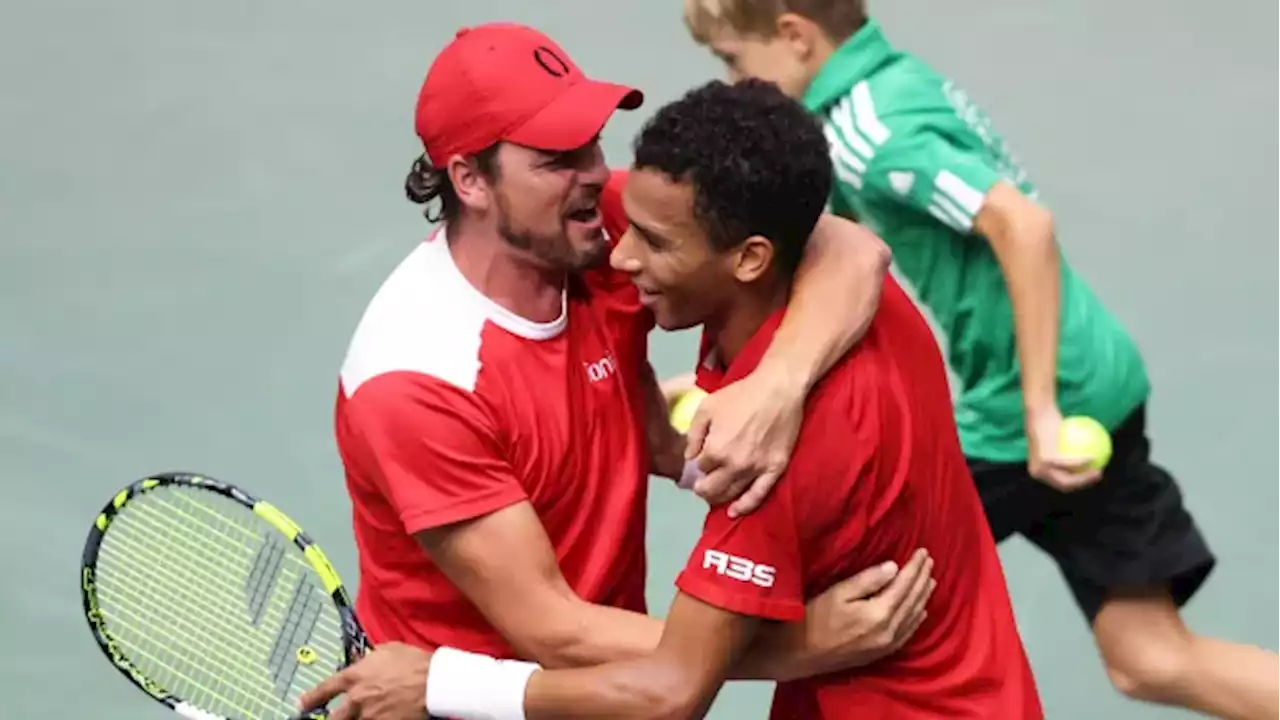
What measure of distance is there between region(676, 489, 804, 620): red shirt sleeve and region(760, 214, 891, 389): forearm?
0.59 ft

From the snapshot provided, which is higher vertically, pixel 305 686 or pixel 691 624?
pixel 691 624

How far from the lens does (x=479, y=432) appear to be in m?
2.81

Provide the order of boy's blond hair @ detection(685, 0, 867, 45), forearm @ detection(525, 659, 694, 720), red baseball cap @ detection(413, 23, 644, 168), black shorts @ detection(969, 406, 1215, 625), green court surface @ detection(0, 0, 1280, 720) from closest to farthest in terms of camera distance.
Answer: forearm @ detection(525, 659, 694, 720), red baseball cap @ detection(413, 23, 644, 168), boy's blond hair @ detection(685, 0, 867, 45), black shorts @ detection(969, 406, 1215, 625), green court surface @ detection(0, 0, 1280, 720)

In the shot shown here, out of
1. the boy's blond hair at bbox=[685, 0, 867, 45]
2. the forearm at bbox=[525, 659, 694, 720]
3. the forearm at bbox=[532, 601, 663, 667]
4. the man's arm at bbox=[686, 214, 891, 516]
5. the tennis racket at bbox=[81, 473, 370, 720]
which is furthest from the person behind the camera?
the boy's blond hair at bbox=[685, 0, 867, 45]

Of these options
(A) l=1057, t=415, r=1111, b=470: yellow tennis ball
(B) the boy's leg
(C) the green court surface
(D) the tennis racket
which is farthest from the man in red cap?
(C) the green court surface

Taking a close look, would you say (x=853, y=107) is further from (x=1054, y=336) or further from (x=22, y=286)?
(x=22, y=286)

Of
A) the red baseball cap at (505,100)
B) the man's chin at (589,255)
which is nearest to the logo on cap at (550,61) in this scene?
the red baseball cap at (505,100)

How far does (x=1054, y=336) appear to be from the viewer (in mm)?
3379

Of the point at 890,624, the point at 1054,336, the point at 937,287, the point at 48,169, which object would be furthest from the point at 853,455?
the point at 48,169

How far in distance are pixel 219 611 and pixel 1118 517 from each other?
1.65 meters

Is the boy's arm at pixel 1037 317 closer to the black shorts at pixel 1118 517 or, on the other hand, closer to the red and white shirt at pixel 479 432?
the black shorts at pixel 1118 517

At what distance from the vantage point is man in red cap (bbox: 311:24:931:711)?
2709 millimetres

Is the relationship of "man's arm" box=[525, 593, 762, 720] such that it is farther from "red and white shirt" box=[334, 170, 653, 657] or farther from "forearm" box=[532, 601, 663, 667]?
"red and white shirt" box=[334, 170, 653, 657]

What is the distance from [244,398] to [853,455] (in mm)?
2833
